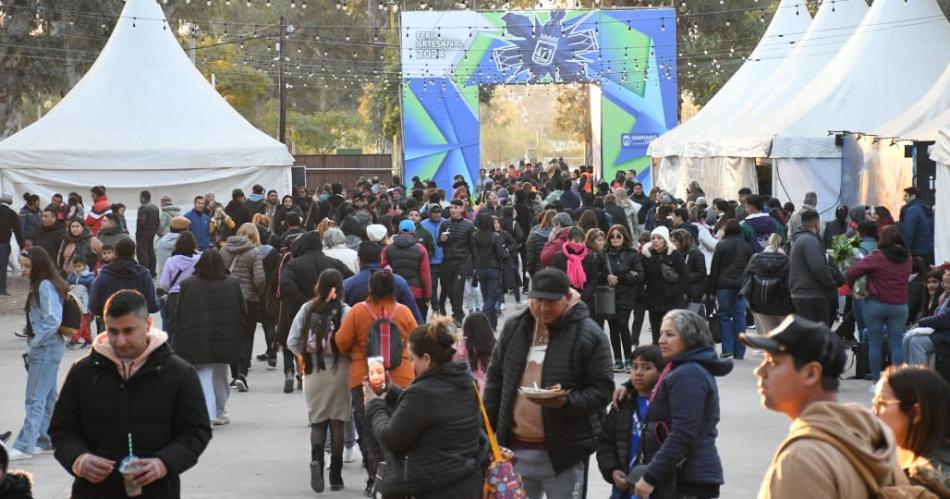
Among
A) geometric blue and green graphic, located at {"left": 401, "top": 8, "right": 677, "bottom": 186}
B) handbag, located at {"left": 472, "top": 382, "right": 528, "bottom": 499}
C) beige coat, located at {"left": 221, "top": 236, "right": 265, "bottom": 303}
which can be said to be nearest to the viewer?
handbag, located at {"left": 472, "top": 382, "right": 528, "bottom": 499}

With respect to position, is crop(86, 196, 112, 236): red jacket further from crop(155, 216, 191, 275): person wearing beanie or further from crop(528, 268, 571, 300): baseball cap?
crop(528, 268, 571, 300): baseball cap

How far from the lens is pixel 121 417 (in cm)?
544

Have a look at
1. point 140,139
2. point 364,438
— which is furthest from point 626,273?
point 140,139

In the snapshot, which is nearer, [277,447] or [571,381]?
[571,381]

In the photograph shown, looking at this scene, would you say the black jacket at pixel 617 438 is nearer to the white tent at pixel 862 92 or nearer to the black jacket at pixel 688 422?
the black jacket at pixel 688 422

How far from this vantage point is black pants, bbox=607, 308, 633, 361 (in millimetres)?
14477

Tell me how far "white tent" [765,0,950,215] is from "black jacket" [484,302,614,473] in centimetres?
2016

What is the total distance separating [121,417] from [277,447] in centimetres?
576

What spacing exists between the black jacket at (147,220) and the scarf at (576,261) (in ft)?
40.5

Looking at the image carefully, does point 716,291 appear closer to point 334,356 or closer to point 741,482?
point 741,482

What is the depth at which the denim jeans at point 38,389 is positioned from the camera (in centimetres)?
1028

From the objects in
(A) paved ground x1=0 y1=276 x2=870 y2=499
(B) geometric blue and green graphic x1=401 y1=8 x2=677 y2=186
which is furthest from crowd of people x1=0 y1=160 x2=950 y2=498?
(B) geometric blue and green graphic x1=401 y1=8 x2=677 y2=186

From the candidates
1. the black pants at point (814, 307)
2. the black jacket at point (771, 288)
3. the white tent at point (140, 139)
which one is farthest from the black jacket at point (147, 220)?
the black pants at point (814, 307)

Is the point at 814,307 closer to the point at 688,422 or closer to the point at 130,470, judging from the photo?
the point at 688,422
